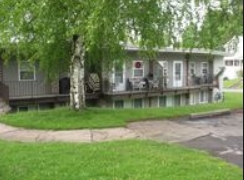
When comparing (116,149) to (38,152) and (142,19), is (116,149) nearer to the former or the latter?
(38,152)

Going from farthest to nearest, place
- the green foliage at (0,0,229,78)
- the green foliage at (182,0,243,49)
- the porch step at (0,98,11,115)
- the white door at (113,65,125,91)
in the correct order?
the white door at (113,65,125,91)
the porch step at (0,98,11,115)
the green foliage at (182,0,243,49)
the green foliage at (0,0,229,78)

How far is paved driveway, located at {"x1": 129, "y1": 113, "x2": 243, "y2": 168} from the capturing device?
37.4ft

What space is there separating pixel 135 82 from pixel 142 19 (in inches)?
575

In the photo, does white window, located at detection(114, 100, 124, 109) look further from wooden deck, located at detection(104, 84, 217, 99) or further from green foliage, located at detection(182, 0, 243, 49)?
green foliage, located at detection(182, 0, 243, 49)

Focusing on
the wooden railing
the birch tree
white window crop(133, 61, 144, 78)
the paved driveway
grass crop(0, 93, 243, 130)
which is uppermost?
the birch tree

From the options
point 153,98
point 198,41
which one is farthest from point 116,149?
point 153,98

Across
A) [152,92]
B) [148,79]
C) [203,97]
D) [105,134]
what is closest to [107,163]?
[105,134]

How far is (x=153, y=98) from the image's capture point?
2928cm

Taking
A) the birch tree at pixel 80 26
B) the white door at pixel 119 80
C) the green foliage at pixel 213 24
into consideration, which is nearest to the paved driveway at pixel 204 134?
the birch tree at pixel 80 26

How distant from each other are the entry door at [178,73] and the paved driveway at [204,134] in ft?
49.8

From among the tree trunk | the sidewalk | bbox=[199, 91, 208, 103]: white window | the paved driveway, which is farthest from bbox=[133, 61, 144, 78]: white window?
the sidewalk

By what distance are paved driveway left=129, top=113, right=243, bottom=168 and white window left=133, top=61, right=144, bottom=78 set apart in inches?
447

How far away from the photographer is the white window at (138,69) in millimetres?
28000

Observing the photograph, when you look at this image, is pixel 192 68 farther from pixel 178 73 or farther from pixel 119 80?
pixel 119 80
